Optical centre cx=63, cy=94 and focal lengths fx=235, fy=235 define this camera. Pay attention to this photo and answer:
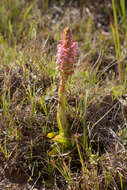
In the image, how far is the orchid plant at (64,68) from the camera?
5.03 ft

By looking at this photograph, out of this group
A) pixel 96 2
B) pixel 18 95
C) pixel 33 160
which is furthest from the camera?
pixel 96 2

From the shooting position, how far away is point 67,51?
1.54 m

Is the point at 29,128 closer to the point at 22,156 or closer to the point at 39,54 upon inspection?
the point at 22,156

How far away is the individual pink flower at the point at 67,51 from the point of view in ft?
4.99

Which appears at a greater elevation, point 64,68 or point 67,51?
point 67,51

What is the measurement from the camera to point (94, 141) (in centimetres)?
185

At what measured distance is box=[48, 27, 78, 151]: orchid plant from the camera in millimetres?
1533

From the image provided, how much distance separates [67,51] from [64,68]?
0.12 m

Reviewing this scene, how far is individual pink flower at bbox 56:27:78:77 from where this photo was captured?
1521 mm

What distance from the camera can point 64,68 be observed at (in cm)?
160

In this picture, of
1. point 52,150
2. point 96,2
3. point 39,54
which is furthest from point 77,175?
point 96,2

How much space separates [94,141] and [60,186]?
43 cm

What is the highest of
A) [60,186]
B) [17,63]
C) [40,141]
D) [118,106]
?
[17,63]

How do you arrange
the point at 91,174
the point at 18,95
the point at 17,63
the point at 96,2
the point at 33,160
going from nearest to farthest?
the point at 91,174, the point at 33,160, the point at 18,95, the point at 17,63, the point at 96,2
